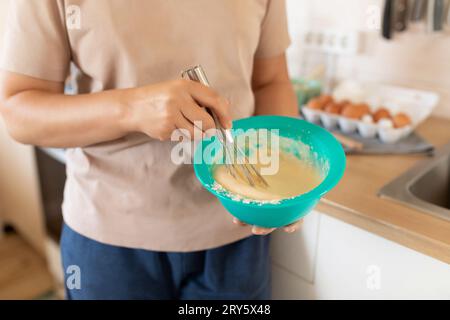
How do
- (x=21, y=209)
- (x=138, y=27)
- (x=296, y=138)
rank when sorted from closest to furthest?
(x=138, y=27)
(x=296, y=138)
(x=21, y=209)

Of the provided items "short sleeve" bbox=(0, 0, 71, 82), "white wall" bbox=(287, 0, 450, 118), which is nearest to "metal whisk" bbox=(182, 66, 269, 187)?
"short sleeve" bbox=(0, 0, 71, 82)

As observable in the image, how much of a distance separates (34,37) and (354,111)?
71 cm

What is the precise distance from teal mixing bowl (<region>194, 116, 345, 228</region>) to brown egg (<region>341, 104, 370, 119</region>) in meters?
0.37

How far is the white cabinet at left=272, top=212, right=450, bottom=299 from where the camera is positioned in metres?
0.73

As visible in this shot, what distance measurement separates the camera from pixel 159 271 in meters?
0.76

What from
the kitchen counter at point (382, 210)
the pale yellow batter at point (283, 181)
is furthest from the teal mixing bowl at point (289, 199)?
the kitchen counter at point (382, 210)

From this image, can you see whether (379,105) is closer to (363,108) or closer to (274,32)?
(363,108)

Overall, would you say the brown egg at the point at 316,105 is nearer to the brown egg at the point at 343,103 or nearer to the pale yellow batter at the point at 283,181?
the brown egg at the point at 343,103

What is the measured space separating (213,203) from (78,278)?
0.87 feet

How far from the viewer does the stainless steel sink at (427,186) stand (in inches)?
30.1

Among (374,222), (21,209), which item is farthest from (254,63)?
(21,209)

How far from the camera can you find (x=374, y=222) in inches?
29.0

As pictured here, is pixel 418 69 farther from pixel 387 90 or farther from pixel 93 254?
pixel 93 254
